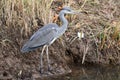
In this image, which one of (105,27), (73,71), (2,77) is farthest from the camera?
(105,27)

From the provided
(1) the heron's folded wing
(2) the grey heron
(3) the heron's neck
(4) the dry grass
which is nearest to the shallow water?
(4) the dry grass

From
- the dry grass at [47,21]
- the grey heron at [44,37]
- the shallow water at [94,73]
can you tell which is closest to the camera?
the grey heron at [44,37]

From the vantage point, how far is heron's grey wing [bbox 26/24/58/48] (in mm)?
8227

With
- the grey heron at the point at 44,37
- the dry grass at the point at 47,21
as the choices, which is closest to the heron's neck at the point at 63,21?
the grey heron at the point at 44,37

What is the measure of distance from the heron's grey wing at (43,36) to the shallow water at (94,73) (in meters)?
0.67

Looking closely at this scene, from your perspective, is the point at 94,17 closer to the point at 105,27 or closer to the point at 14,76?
the point at 105,27

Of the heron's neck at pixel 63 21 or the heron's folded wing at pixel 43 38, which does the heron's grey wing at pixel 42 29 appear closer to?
the heron's folded wing at pixel 43 38

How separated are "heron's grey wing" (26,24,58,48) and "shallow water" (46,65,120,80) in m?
0.67

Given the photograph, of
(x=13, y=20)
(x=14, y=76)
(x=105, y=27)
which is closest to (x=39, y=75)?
(x=14, y=76)

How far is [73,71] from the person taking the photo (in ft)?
28.6

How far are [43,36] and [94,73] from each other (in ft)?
3.88

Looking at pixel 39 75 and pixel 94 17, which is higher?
pixel 94 17

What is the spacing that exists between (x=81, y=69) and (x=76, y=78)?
0.50 metres

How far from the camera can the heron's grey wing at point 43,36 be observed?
27.0 feet
